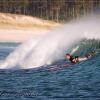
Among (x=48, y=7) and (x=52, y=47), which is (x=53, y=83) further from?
(x=48, y=7)

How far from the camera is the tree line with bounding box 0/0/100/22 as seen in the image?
9831cm

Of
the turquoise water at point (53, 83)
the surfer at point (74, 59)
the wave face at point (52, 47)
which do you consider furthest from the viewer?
the wave face at point (52, 47)

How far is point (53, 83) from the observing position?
1822 cm

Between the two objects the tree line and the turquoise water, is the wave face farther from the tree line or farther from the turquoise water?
the tree line

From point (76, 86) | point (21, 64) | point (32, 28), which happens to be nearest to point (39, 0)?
point (32, 28)

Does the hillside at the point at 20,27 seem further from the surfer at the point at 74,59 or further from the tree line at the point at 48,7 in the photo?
the surfer at the point at 74,59

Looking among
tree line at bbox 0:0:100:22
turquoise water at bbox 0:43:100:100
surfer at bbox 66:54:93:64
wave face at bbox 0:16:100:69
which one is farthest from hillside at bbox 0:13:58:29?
turquoise water at bbox 0:43:100:100

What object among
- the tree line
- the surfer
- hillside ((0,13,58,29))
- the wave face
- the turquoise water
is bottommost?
the tree line

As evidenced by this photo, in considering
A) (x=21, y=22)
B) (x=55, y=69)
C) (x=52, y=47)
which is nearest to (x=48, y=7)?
(x=21, y=22)

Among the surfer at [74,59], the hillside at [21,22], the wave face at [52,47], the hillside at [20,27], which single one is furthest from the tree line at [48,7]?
the surfer at [74,59]

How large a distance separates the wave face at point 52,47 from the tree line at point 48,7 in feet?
212

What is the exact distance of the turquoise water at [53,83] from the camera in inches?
628

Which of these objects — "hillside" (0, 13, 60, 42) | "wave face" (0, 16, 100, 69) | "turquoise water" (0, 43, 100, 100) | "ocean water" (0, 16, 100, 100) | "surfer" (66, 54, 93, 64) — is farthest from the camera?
"hillside" (0, 13, 60, 42)

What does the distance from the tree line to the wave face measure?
212ft
